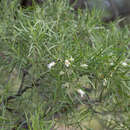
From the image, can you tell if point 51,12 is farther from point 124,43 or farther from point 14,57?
point 124,43

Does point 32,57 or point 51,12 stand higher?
point 51,12

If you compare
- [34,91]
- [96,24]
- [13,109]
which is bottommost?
[13,109]

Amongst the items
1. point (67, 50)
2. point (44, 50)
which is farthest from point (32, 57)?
point (67, 50)

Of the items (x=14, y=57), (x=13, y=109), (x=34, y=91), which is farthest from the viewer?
(x=13, y=109)

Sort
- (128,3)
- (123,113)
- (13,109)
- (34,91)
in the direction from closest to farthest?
(34,91) → (123,113) → (13,109) → (128,3)

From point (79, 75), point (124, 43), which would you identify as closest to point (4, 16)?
point (79, 75)

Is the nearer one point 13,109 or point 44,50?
point 44,50
